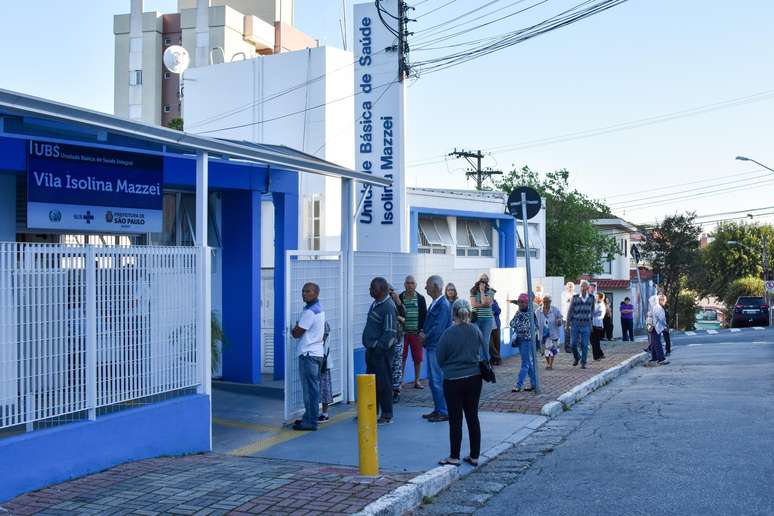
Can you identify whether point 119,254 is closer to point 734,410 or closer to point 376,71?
point 734,410

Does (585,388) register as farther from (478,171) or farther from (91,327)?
(478,171)

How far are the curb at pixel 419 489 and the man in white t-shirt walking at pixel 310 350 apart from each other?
7.21 ft

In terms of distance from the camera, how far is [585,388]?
14.0 m

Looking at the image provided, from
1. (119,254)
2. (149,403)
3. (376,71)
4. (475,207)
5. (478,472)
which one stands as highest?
(376,71)

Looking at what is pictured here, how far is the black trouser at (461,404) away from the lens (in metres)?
8.29

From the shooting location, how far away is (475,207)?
29.4 m

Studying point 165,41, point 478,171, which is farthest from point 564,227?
point 165,41

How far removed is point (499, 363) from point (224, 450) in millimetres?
9597

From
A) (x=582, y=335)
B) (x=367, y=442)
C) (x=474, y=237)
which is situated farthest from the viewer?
(x=474, y=237)

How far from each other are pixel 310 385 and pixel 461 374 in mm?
2432

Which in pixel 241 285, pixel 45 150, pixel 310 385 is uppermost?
pixel 45 150

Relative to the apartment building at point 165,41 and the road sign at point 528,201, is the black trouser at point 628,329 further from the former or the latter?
the apartment building at point 165,41

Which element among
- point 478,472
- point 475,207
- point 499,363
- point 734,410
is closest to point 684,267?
point 475,207

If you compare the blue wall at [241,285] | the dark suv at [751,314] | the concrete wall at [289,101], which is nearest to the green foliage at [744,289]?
the dark suv at [751,314]
